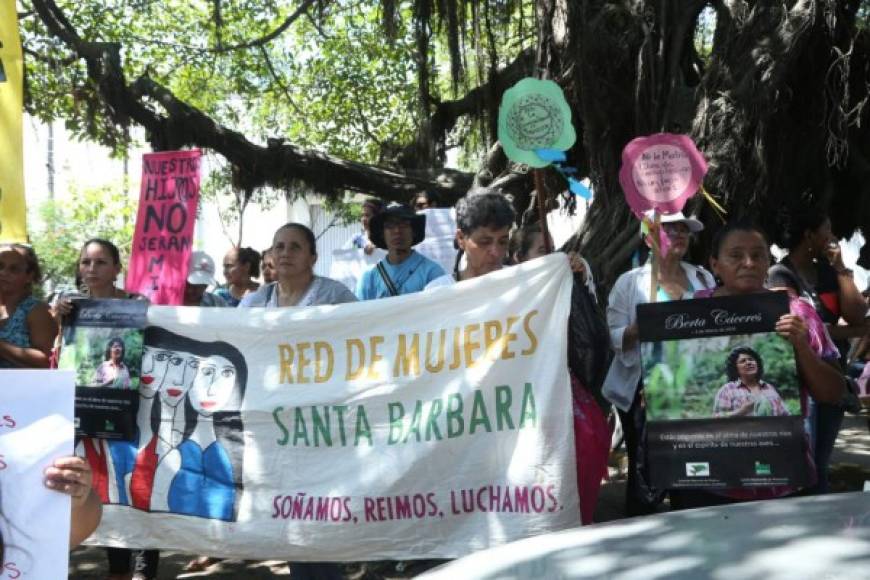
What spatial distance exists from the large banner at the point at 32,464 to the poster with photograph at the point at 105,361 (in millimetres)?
2312

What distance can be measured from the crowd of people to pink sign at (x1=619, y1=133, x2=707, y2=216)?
100mm

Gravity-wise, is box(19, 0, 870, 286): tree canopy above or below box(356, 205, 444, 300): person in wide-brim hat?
above

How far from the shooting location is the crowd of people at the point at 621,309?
3.83m

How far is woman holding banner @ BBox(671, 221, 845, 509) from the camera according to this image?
3740 mm

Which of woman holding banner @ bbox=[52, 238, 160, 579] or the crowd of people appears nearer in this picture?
the crowd of people

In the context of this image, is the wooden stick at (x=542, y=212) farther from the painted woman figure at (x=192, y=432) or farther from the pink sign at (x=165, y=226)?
the pink sign at (x=165, y=226)

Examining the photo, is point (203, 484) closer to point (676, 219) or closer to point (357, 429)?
point (357, 429)

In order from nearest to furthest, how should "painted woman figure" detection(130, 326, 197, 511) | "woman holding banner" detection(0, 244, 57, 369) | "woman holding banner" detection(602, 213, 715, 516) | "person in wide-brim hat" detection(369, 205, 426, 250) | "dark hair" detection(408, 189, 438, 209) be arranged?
"woman holding banner" detection(602, 213, 715, 516) < "painted woman figure" detection(130, 326, 197, 511) < "woman holding banner" detection(0, 244, 57, 369) < "person in wide-brim hat" detection(369, 205, 426, 250) < "dark hair" detection(408, 189, 438, 209)

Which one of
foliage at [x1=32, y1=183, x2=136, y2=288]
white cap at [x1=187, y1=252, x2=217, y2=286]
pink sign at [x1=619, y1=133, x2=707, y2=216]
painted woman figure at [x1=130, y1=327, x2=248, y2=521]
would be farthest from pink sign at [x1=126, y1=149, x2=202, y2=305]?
foliage at [x1=32, y1=183, x2=136, y2=288]

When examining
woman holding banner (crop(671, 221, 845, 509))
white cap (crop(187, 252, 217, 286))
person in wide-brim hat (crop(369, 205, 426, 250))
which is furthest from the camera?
white cap (crop(187, 252, 217, 286))

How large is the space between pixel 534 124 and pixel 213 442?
196cm

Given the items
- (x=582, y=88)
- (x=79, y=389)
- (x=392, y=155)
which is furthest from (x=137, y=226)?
(x=392, y=155)

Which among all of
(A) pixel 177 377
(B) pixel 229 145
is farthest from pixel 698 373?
(B) pixel 229 145

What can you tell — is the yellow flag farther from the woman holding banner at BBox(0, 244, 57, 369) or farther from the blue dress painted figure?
the blue dress painted figure
